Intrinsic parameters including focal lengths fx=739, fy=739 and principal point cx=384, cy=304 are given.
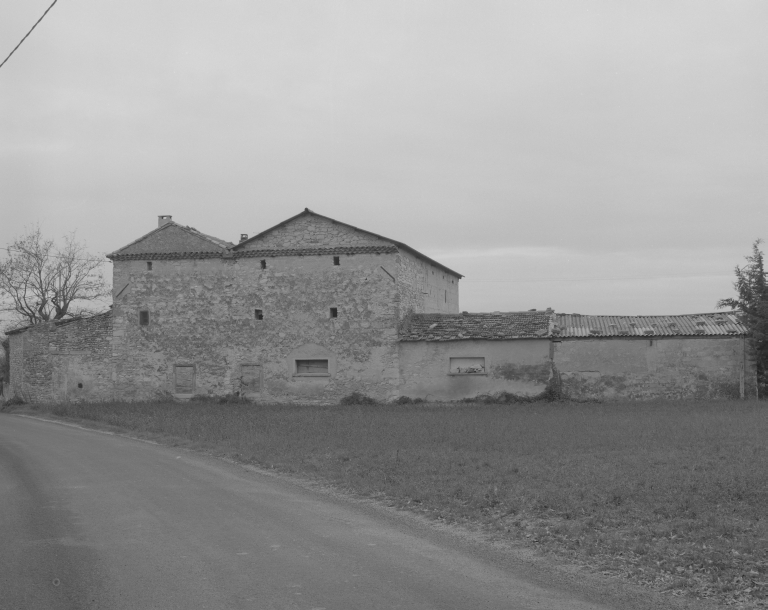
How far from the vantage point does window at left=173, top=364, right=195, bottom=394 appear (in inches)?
1204

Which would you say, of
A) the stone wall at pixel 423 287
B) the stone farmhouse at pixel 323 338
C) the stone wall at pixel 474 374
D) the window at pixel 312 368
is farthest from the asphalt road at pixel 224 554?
the stone wall at pixel 423 287

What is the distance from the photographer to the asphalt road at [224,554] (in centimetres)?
A: 634

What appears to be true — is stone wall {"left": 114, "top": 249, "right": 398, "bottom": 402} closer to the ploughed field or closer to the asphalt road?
the ploughed field

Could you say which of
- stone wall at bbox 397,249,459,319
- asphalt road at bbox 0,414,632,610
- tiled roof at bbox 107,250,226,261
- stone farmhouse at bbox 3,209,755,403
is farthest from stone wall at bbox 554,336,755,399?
asphalt road at bbox 0,414,632,610

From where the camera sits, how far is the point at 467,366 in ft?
92.4

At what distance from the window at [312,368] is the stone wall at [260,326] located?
0.16m

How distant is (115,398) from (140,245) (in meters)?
6.54

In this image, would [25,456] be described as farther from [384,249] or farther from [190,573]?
[384,249]

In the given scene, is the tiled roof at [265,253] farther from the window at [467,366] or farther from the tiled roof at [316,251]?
the window at [467,366]

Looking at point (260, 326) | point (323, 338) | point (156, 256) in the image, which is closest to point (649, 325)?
point (323, 338)

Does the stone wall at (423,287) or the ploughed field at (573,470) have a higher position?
the stone wall at (423,287)

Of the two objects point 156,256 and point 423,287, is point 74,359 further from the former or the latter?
point 423,287

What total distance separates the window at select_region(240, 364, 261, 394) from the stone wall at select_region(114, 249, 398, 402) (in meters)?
0.04

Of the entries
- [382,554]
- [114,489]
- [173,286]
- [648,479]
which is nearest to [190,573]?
[382,554]
